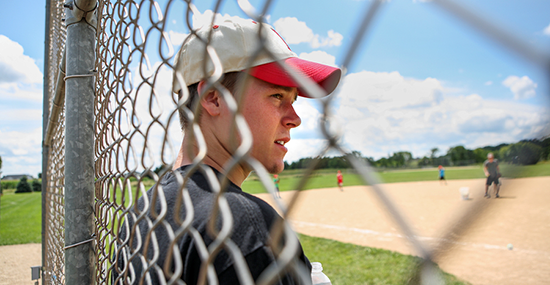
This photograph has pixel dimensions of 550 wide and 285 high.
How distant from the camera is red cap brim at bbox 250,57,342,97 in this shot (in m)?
1.00

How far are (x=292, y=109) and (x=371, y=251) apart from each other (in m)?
7.17

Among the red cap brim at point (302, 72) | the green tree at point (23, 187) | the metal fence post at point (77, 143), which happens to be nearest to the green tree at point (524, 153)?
the red cap brim at point (302, 72)

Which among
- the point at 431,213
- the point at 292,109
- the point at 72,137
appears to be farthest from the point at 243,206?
the point at 431,213

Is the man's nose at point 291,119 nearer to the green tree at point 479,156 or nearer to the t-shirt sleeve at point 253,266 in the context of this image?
the t-shirt sleeve at point 253,266

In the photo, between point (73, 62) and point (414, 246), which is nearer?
point (414, 246)

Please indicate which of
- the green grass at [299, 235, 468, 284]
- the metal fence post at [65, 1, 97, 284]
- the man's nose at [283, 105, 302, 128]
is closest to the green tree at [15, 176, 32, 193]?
the green grass at [299, 235, 468, 284]

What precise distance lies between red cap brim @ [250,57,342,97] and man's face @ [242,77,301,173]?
0.04m

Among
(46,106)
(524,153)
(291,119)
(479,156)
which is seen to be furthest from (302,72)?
(46,106)

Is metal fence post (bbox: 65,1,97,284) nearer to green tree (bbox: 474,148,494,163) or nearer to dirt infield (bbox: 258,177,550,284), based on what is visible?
dirt infield (bbox: 258,177,550,284)

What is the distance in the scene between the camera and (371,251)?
751cm

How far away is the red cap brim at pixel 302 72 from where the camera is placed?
1.00m

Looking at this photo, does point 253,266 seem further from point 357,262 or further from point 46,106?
point 357,262

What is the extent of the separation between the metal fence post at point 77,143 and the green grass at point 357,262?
456 centimetres

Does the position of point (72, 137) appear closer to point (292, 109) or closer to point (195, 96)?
point (195, 96)
